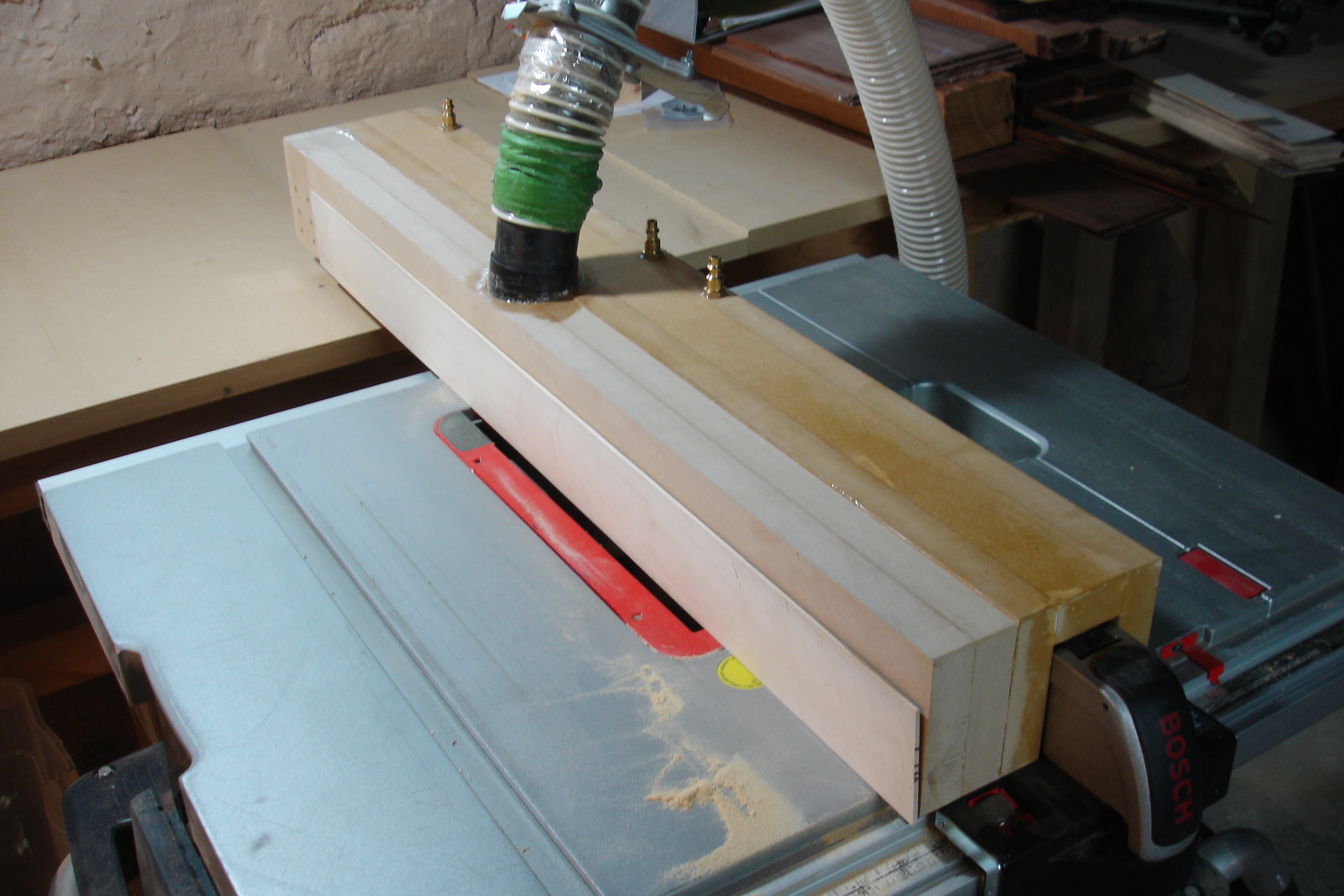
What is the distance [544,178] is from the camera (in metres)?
0.86

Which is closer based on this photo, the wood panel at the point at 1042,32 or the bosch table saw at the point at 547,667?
the bosch table saw at the point at 547,667

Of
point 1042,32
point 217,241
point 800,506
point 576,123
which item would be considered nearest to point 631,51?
point 576,123

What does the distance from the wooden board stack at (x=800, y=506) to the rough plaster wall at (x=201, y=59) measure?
1.01 metres

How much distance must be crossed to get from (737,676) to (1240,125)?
1.27 metres

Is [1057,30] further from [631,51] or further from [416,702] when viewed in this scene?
[416,702]

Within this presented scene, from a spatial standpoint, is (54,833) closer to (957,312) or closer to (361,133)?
(361,133)

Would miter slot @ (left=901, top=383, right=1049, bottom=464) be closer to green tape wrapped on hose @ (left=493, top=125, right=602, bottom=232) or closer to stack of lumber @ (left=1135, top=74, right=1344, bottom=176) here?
green tape wrapped on hose @ (left=493, top=125, right=602, bottom=232)

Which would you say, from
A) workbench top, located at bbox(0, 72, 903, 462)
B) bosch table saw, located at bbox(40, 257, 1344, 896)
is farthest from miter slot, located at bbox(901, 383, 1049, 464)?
workbench top, located at bbox(0, 72, 903, 462)

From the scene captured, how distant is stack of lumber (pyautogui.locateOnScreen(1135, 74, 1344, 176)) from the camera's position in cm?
152

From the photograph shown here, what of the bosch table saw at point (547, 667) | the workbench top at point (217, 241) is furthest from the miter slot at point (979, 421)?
the workbench top at point (217, 241)

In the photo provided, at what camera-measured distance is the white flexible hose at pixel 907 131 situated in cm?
105

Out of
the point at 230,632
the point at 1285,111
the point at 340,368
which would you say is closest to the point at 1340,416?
the point at 1285,111

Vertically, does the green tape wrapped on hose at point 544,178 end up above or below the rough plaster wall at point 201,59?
above

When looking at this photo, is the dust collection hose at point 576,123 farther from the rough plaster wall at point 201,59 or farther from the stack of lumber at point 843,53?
the rough plaster wall at point 201,59
